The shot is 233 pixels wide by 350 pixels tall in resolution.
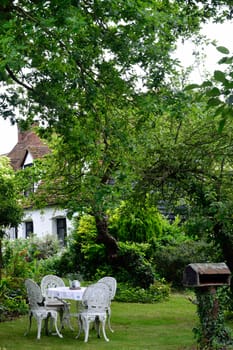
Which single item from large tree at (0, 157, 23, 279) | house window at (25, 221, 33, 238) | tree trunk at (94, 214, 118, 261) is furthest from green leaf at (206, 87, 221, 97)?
house window at (25, 221, 33, 238)

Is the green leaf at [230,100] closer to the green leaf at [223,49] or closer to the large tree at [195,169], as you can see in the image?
the green leaf at [223,49]

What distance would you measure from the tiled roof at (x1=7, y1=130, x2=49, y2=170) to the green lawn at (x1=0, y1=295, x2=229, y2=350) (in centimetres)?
1570

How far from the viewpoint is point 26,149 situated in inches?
1204

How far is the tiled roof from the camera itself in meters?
29.5

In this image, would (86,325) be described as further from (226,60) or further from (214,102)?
(226,60)

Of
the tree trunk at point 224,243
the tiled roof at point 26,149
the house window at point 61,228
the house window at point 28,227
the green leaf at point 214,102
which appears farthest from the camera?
the house window at point 28,227

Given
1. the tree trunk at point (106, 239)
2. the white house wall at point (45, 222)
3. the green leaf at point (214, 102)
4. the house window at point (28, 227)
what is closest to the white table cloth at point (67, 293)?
the tree trunk at point (106, 239)

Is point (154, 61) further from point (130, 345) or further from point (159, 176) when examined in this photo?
point (130, 345)

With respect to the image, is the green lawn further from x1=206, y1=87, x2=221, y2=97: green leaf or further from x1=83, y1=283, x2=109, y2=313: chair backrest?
x1=206, y1=87, x2=221, y2=97: green leaf

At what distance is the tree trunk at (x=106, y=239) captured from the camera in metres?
18.6

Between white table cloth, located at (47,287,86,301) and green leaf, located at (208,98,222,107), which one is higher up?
green leaf, located at (208,98,222,107)

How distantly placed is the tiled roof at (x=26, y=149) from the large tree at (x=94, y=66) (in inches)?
759

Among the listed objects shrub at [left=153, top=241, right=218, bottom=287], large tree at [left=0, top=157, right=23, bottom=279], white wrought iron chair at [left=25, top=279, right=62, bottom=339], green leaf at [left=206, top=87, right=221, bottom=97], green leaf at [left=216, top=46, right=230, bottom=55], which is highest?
large tree at [left=0, top=157, right=23, bottom=279]

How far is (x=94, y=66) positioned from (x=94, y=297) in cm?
479
